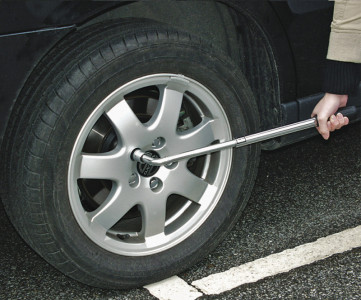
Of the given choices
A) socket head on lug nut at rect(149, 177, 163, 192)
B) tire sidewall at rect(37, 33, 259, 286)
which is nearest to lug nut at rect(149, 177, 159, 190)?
socket head on lug nut at rect(149, 177, 163, 192)

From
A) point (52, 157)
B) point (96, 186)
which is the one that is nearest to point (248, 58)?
point (96, 186)

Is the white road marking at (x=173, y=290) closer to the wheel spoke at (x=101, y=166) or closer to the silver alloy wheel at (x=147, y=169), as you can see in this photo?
the silver alloy wheel at (x=147, y=169)

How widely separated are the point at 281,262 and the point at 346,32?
0.95 metres

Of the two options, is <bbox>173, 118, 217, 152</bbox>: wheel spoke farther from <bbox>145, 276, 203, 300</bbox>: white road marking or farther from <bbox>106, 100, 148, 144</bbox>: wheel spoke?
<bbox>145, 276, 203, 300</bbox>: white road marking

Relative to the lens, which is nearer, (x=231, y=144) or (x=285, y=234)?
(x=231, y=144)

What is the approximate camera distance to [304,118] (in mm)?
2697

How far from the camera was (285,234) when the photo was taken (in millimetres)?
2797

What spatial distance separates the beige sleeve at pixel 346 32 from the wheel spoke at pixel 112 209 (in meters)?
0.82

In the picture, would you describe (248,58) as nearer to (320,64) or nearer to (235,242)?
(320,64)

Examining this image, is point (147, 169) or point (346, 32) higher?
point (346, 32)

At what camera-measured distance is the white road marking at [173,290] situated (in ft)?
7.90

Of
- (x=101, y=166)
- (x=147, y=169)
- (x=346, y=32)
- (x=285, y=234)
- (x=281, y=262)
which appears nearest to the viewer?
(x=346, y=32)

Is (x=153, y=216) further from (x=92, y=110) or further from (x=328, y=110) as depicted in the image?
(x=328, y=110)

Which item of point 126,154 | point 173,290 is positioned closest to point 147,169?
point 126,154
